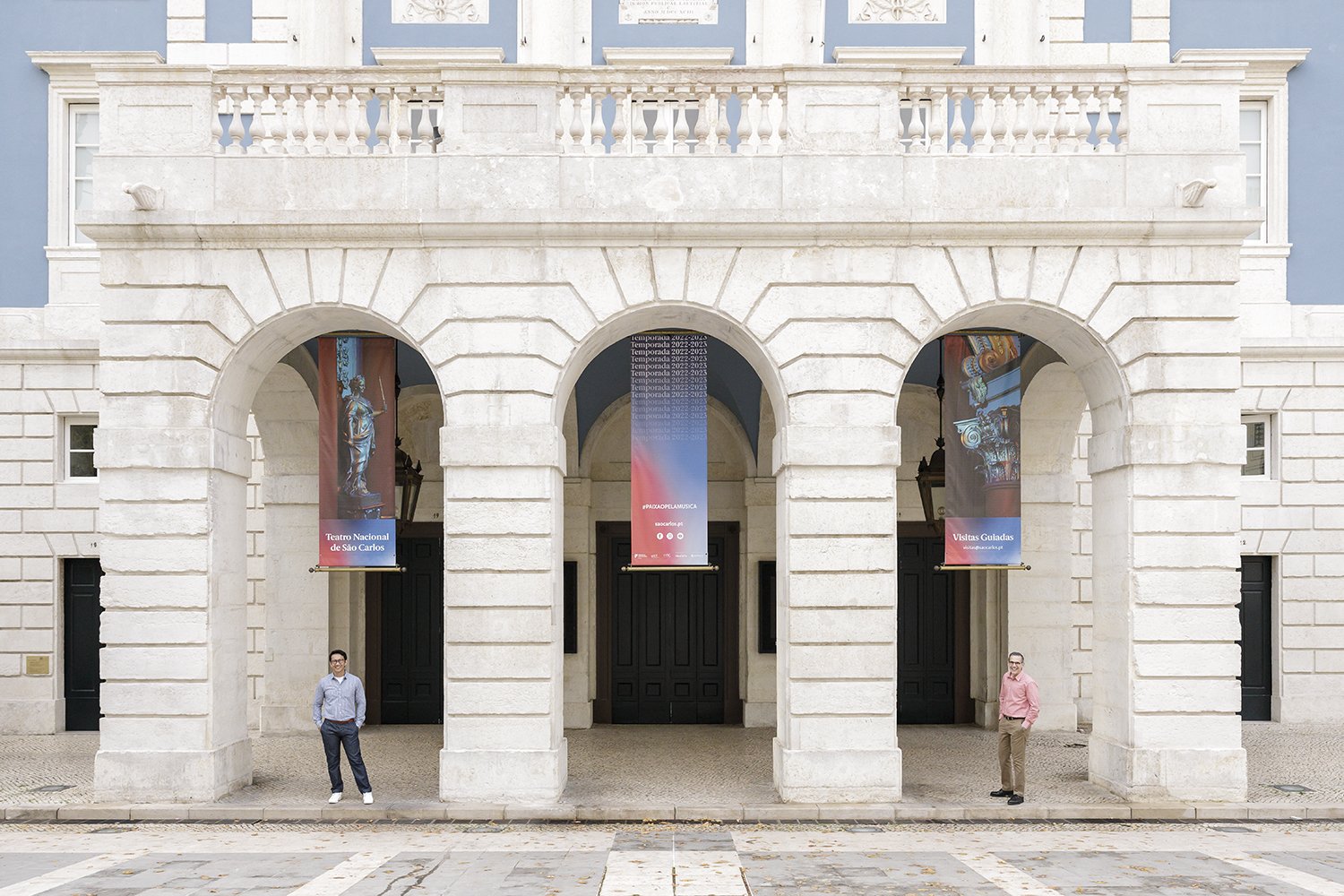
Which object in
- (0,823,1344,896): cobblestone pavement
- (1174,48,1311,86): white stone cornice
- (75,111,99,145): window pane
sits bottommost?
(0,823,1344,896): cobblestone pavement

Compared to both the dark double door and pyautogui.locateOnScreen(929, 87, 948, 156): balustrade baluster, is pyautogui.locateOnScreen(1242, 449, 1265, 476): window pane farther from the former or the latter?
pyautogui.locateOnScreen(929, 87, 948, 156): balustrade baluster

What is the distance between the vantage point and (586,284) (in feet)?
46.3

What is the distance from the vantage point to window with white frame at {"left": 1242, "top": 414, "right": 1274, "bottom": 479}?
20328 millimetres

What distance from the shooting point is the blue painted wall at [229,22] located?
19.8m

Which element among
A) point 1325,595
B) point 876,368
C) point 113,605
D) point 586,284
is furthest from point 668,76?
point 1325,595

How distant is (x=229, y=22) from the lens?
19766 mm

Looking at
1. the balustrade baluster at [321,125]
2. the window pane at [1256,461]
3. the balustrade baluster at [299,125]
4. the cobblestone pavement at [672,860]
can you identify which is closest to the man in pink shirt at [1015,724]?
the cobblestone pavement at [672,860]

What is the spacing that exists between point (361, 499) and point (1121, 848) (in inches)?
371

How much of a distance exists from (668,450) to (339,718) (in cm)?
497

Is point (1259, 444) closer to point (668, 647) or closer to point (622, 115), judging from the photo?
point (668, 647)

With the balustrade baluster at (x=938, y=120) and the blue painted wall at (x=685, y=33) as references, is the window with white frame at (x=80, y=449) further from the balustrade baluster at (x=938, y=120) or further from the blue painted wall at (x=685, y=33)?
the balustrade baluster at (x=938, y=120)

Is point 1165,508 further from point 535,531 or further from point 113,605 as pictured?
point 113,605

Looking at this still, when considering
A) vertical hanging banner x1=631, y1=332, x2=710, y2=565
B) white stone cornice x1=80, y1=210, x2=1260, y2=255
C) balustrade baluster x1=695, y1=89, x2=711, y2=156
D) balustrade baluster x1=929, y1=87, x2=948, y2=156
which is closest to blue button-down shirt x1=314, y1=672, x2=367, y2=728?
vertical hanging banner x1=631, y1=332, x2=710, y2=565

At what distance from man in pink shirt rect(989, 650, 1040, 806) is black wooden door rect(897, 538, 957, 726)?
673 centimetres
